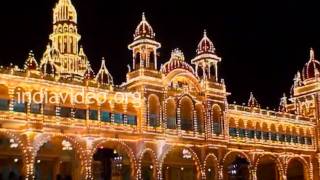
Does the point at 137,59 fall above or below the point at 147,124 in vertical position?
above

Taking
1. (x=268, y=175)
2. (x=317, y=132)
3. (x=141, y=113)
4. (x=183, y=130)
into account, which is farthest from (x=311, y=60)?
(x=141, y=113)

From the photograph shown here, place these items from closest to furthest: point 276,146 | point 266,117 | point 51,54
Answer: point 266,117 < point 276,146 < point 51,54

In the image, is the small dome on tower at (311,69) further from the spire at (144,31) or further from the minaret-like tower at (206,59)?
the spire at (144,31)

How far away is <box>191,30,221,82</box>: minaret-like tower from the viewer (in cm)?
5281

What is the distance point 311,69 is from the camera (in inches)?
2495

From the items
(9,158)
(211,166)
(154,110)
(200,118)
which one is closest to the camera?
(9,158)

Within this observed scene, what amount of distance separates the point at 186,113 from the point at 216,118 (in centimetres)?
379

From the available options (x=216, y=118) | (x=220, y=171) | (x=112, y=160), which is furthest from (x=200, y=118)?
(x=112, y=160)

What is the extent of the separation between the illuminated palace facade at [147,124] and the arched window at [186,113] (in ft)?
0.31

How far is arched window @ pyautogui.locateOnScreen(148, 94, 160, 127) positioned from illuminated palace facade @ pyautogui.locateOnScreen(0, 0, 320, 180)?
0.28ft

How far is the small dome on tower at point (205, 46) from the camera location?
53.2m

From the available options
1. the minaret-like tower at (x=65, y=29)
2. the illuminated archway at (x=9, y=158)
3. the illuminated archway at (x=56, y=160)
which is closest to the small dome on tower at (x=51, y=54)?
the minaret-like tower at (x=65, y=29)

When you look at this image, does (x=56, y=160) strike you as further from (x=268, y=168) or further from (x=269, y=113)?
(x=268, y=168)

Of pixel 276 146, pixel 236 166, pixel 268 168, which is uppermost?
pixel 276 146
